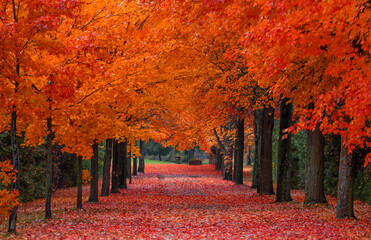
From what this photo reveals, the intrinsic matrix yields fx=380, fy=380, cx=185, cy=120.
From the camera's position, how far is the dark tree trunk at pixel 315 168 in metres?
12.6

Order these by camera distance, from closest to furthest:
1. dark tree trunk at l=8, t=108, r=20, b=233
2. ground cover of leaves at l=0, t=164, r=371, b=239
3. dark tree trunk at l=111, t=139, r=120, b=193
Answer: dark tree trunk at l=8, t=108, r=20, b=233, ground cover of leaves at l=0, t=164, r=371, b=239, dark tree trunk at l=111, t=139, r=120, b=193

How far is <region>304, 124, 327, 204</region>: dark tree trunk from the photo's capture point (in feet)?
41.4

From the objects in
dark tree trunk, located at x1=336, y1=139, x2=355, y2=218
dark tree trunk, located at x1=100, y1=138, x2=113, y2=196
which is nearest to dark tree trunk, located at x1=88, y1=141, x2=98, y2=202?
dark tree trunk, located at x1=100, y1=138, x2=113, y2=196

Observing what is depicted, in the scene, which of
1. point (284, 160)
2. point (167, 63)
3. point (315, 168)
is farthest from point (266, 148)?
point (167, 63)

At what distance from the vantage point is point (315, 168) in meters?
12.7

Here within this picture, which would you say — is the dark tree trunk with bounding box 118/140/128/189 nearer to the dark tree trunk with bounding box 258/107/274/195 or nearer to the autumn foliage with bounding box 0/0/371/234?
the autumn foliage with bounding box 0/0/371/234

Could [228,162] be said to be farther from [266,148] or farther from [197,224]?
[197,224]

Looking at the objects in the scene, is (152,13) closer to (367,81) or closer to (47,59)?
(47,59)

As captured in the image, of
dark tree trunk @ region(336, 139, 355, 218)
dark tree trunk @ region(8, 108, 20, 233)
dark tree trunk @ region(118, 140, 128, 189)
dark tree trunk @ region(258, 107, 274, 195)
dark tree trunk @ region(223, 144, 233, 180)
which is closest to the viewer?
dark tree trunk @ region(8, 108, 20, 233)

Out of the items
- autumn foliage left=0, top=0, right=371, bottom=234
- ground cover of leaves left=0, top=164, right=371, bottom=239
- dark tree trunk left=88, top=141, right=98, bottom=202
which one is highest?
autumn foliage left=0, top=0, right=371, bottom=234

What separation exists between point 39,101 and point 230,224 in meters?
5.93

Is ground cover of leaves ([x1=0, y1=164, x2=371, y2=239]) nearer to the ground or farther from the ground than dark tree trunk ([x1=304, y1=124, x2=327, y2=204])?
nearer to the ground

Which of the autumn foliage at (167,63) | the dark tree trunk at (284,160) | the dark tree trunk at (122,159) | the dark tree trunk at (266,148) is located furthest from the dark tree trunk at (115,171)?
the dark tree trunk at (284,160)

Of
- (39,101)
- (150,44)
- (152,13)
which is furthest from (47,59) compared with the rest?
(152,13)
